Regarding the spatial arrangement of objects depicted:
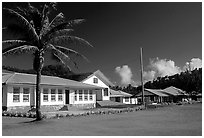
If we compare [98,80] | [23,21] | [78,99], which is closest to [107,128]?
[23,21]

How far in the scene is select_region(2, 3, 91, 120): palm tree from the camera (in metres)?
15.5

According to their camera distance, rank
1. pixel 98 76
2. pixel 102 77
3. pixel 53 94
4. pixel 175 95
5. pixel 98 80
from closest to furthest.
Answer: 1. pixel 53 94
2. pixel 98 80
3. pixel 98 76
4. pixel 102 77
5. pixel 175 95

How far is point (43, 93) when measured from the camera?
27375 mm

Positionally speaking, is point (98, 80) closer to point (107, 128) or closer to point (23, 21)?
point (23, 21)

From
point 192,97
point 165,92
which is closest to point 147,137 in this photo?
point 165,92

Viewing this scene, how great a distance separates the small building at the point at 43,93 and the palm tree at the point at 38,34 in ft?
29.7

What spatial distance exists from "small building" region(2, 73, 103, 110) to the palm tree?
29.7ft

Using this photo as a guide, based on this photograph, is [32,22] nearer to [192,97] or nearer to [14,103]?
[14,103]

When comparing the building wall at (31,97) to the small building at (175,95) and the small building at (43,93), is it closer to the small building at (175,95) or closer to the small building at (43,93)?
the small building at (43,93)

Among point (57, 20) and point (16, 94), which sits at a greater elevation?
point (57, 20)

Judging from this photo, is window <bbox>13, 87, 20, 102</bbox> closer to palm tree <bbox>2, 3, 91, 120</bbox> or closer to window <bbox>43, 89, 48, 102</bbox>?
window <bbox>43, 89, 48, 102</bbox>

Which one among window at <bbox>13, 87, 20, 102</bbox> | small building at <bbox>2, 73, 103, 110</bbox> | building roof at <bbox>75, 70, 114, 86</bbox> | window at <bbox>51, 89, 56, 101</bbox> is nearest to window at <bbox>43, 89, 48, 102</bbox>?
small building at <bbox>2, 73, 103, 110</bbox>

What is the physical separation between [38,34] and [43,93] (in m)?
12.3

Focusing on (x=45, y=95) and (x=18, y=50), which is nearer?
(x=18, y=50)
